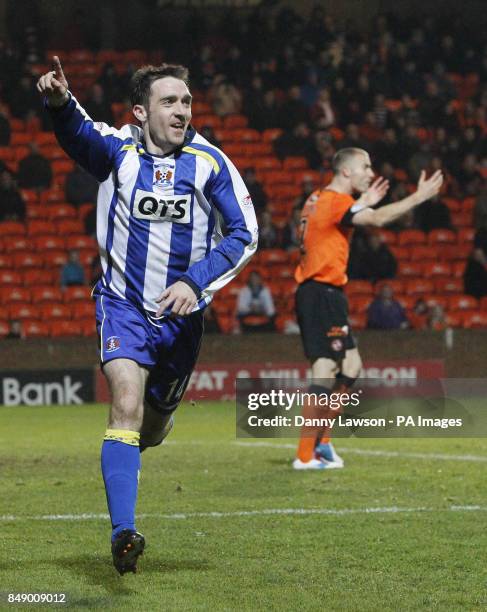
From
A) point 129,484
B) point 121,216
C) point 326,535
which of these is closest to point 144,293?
point 121,216

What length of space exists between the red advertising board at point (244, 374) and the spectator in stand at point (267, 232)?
2.94 m

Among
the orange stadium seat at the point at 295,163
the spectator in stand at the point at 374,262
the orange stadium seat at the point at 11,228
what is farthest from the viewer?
the orange stadium seat at the point at 295,163

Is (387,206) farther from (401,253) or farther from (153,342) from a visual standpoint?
(401,253)

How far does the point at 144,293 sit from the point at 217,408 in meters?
10.4

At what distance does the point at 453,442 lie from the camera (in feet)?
38.3

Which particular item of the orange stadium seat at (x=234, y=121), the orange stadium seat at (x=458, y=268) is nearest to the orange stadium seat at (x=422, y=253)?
the orange stadium seat at (x=458, y=268)

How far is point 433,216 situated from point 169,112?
52.4 ft

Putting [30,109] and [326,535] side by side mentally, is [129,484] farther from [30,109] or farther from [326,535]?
[30,109]

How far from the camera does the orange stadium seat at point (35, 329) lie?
1847 centimetres

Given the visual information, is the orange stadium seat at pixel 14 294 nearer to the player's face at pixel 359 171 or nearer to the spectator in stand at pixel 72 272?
the spectator in stand at pixel 72 272

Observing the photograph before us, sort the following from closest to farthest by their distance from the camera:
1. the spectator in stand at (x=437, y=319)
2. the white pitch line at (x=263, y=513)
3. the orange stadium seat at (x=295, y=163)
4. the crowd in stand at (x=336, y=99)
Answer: the white pitch line at (x=263, y=513) → the spectator in stand at (x=437, y=319) → the crowd in stand at (x=336, y=99) → the orange stadium seat at (x=295, y=163)

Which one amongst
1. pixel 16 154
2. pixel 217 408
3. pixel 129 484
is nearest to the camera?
A: pixel 129 484

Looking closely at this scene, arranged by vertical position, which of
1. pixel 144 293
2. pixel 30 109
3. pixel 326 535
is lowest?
pixel 326 535

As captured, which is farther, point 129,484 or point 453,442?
point 453,442
